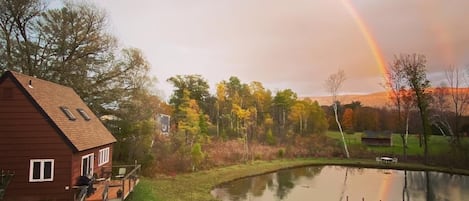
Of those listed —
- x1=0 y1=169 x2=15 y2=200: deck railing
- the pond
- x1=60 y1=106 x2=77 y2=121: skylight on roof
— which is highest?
x1=60 y1=106 x2=77 y2=121: skylight on roof

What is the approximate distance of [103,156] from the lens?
18.5 metres

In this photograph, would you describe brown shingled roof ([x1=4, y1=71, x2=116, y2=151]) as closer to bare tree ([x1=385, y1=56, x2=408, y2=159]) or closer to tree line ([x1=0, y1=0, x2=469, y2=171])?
tree line ([x1=0, y1=0, x2=469, y2=171])

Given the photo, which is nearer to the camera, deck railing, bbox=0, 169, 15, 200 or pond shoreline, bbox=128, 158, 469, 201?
deck railing, bbox=0, 169, 15, 200

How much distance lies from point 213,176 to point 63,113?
14.0 m

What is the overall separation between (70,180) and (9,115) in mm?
3390

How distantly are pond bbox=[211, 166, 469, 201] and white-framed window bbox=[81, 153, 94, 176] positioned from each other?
25.3 ft

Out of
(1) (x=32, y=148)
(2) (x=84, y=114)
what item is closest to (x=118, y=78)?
(2) (x=84, y=114)

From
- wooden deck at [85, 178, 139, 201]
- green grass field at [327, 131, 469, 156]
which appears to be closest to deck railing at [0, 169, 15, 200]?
wooden deck at [85, 178, 139, 201]

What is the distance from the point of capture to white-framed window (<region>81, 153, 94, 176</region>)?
15041mm

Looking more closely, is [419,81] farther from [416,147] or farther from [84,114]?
[84,114]

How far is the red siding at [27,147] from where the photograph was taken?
13.4 m

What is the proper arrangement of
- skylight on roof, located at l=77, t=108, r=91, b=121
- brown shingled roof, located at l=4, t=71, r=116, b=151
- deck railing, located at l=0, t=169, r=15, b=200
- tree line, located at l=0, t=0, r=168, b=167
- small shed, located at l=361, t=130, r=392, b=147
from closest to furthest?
deck railing, located at l=0, t=169, r=15, b=200 < brown shingled roof, located at l=4, t=71, r=116, b=151 < skylight on roof, located at l=77, t=108, r=91, b=121 < tree line, located at l=0, t=0, r=168, b=167 < small shed, located at l=361, t=130, r=392, b=147

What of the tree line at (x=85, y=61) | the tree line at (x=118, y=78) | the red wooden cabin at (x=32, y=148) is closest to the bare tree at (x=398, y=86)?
the tree line at (x=118, y=78)

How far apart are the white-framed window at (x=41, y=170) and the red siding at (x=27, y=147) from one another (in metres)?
0.11
